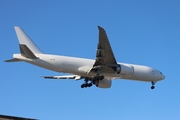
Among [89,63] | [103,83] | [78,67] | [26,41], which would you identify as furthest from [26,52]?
[103,83]

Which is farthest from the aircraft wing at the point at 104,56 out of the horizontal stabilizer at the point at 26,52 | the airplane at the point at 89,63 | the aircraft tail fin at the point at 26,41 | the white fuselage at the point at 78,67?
the horizontal stabilizer at the point at 26,52

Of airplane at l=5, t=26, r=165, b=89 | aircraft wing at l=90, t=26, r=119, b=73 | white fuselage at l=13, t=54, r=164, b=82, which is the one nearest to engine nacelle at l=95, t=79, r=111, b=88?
airplane at l=5, t=26, r=165, b=89

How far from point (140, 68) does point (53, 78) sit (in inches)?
517

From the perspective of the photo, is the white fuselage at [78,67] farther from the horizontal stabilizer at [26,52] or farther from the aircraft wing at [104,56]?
the aircraft wing at [104,56]

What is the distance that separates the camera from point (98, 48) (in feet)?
131

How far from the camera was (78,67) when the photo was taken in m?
42.7

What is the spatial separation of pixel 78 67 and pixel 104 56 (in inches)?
140

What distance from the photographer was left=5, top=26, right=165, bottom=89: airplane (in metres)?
40.1

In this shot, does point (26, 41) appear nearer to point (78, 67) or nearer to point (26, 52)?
point (26, 52)

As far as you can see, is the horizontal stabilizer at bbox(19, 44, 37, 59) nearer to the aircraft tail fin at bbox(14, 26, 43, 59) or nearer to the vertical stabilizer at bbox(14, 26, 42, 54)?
the aircraft tail fin at bbox(14, 26, 43, 59)

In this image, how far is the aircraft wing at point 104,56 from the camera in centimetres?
3856

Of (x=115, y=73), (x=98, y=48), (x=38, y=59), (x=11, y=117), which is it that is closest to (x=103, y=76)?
(x=115, y=73)

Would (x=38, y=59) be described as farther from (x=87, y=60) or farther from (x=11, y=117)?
(x=11, y=117)

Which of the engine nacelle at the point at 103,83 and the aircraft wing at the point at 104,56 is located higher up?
the aircraft wing at the point at 104,56
